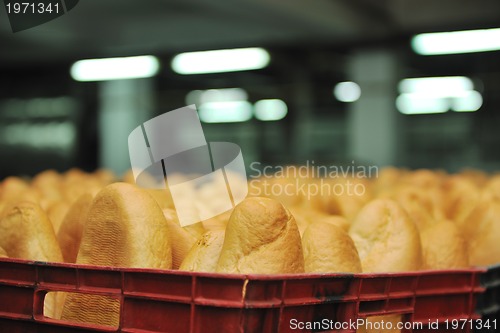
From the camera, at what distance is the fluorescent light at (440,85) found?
31.5 feet

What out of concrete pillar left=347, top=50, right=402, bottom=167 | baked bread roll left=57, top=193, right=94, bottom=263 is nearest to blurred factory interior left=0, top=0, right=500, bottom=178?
concrete pillar left=347, top=50, right=402, bottom=167

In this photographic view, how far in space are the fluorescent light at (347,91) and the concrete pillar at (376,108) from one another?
239 millimetres

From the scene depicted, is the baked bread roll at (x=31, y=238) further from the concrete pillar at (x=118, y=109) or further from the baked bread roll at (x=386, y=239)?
the concrete pillar at (x=118, y=109)

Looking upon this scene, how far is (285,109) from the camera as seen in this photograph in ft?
37.0

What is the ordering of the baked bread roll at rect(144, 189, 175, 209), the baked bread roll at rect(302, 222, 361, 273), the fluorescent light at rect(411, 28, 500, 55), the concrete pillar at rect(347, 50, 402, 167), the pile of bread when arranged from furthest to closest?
the concrete pillar at rect(347, 50, 402, 167) < the fluorescent light at rect(411, 28, 500, 55) < the baked bread roll at rect(144, 189, 175, 209) < the baked bread roll at rect(302, 222, 361, 273) < the pile of bread

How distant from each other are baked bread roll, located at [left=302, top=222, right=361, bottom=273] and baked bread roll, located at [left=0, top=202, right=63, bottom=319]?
450 millimetres

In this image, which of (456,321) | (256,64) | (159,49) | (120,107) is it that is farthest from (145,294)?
(256,64)

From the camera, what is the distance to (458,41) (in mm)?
7125

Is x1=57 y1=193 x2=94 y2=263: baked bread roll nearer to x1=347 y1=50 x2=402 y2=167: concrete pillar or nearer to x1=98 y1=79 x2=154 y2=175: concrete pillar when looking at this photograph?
x1=98 y1=79 x2=154 y2=175: concrete pillar

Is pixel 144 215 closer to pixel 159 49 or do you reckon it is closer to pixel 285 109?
pixel 159 49

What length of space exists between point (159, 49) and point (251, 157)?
3.79 meters

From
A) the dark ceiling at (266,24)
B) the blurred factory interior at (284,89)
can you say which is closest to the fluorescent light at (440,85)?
the blurred factory interior at (284,89)

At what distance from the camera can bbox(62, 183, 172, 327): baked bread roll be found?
1.05m

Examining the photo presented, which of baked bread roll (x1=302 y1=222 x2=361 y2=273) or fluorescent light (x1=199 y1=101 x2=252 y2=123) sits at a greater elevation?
fluorescent light (x1=199 y1=101 x2=252 y2=123)
